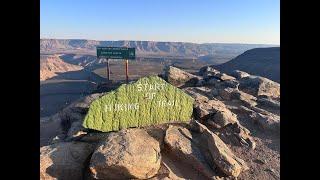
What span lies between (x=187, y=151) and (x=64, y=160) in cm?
407

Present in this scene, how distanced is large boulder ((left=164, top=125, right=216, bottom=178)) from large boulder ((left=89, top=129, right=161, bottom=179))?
0.72m

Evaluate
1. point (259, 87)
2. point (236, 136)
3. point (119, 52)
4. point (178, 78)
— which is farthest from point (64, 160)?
point (259, 87)

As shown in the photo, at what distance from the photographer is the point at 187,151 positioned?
41.8 feet

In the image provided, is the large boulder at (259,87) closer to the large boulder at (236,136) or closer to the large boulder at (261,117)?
the large boulder at (261,117)

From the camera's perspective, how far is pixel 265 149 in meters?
14.6

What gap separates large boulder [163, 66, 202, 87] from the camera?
888 inches

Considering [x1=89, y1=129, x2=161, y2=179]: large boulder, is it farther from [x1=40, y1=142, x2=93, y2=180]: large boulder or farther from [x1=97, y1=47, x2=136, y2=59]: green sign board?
[x1=97, y1=47, x2=136, y2=59]: green sign board

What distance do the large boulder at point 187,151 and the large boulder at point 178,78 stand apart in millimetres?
9417

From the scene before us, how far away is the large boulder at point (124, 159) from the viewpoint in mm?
11453

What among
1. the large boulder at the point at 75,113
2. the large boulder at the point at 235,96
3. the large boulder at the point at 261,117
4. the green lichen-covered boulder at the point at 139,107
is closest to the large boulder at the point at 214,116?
the green lichen-covered boulder at the point at 139,107

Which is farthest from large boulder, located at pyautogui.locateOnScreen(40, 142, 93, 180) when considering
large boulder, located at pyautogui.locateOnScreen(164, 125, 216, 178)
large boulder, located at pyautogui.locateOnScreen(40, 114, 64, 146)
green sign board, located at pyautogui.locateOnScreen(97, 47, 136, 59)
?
green sign board, located at pyautogui.locateOnScreen(97, 47, 136, 59)
